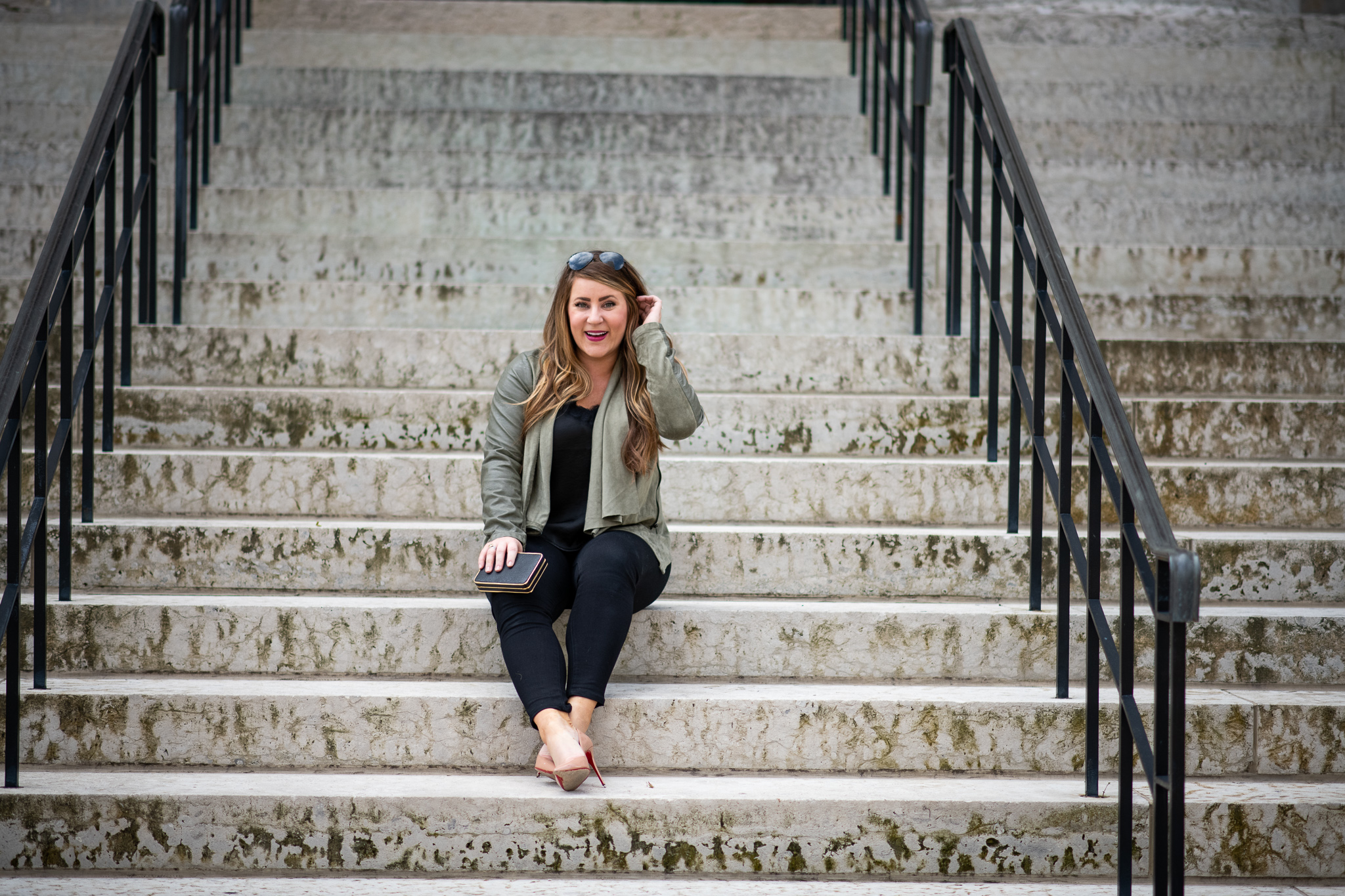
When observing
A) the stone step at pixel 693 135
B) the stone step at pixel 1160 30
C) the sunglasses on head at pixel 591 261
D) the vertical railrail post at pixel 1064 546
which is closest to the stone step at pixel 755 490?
the vertical railrail post at pixel 1064 546

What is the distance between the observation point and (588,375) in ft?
9.10

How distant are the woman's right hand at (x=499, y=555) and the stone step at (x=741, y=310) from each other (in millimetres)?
1539

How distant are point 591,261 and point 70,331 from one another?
126 cm

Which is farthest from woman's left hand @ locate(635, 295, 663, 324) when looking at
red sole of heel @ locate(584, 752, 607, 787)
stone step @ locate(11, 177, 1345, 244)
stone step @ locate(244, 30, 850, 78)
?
stone step @ locate(244, 30, 850, 78)

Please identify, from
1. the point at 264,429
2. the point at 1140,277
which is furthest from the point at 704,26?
the point at 264,429

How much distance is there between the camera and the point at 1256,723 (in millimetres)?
2441

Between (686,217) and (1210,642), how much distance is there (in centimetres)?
260

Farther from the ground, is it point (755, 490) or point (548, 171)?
point (548, 171)

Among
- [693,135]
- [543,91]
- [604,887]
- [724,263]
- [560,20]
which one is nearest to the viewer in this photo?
[604,887]

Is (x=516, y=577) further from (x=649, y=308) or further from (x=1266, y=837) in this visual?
(x=1266, y=837)

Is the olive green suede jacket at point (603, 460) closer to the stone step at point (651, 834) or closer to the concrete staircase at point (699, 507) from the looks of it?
the concrete staircase at point (699, 507)

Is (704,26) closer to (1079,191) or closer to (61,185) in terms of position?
(1079,191)

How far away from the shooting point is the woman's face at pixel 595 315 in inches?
107

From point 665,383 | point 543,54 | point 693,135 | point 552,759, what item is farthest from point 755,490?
point 543,54
